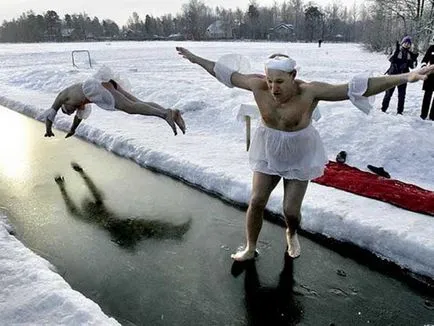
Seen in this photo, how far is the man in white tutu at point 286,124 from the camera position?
2.66m

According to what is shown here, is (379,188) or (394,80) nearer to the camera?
(394,80)

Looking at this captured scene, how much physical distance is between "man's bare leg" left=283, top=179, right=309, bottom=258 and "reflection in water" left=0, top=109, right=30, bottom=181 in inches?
140

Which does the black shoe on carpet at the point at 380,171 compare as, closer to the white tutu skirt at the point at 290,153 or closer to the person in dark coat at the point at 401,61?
the white tutu skirt at the point at 290,153

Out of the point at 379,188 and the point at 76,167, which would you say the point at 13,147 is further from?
the point at 379,188

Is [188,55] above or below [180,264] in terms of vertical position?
above

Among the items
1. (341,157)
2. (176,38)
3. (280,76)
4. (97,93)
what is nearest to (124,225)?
(97,93)

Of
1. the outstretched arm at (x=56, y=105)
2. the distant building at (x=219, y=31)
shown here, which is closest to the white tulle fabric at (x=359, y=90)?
the outstretched arm at (x=56, y=105)

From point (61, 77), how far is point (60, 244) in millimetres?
11977

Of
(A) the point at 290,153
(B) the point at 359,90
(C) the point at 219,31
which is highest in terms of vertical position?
(B) the point at 359,90

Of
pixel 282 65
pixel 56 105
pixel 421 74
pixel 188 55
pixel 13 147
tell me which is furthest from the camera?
pixel 13 147

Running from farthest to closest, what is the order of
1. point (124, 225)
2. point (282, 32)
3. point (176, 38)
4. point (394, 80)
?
point (282, 32) < point (176, 38) < point (124, 225) < point (394, 80)

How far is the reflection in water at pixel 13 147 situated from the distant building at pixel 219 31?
3172 inches

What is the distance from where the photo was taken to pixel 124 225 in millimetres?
3998

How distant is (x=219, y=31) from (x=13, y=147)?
87663 millimetres
